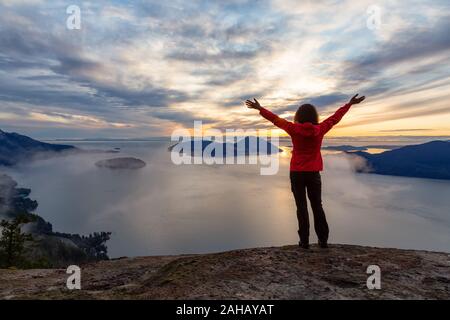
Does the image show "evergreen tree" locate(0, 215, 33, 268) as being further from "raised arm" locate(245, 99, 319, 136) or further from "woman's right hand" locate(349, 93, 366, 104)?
"woman's right hand" locate(349, 93, 366, 104)

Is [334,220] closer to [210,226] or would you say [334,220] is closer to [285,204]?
[285,204]

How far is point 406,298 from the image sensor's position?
17.8ft

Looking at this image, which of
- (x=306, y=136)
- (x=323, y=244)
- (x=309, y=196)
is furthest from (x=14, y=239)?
(x=306, y=136)

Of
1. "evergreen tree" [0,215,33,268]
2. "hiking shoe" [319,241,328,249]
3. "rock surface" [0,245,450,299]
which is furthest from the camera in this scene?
"evergreen tree" [0,215,33,268]

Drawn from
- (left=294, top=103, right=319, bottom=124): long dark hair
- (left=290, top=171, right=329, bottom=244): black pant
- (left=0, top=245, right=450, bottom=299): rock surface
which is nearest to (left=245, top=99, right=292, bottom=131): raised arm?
(left=294, top=103, right=319, bottom=124): long dark hair

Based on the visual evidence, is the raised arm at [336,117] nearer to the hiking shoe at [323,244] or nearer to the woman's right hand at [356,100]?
the woman's right hand at [356,100]

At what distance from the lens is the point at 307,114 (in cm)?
789

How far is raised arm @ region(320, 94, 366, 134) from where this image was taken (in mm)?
7699

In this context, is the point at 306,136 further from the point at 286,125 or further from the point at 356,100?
the point at 356,100

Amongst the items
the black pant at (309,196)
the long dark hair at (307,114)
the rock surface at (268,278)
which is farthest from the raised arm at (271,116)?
the rock surface at (268,278)

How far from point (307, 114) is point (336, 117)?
72 centimetres

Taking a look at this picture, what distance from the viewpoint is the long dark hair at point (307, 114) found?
25.8ft

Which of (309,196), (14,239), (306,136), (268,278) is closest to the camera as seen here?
(268,278)
